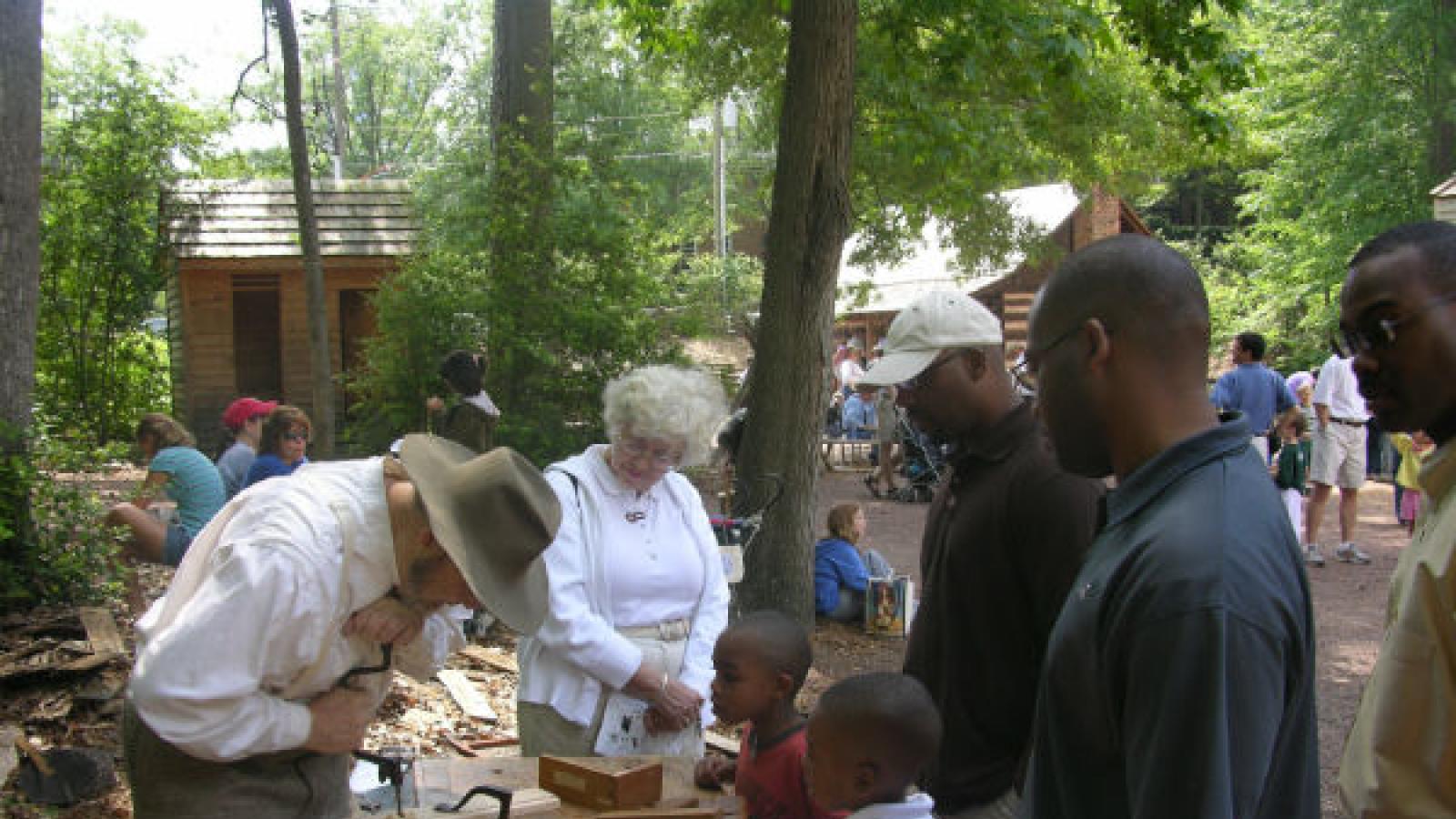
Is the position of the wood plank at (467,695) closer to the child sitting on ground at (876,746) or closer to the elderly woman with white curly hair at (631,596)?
the elderly woman with white curly hair at (631,596)

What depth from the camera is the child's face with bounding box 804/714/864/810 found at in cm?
276

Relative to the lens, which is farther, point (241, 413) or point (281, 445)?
point (241, 413)

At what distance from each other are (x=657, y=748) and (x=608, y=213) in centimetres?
791

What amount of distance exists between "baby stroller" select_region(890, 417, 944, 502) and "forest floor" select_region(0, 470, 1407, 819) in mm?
4364

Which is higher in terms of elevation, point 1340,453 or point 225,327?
point 225,327

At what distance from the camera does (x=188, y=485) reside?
7.34 meters

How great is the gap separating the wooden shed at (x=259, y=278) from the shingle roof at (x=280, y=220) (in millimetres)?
14

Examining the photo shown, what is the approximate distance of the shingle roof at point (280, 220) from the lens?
1714cm

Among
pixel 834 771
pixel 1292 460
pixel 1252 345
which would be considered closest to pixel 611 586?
pixel 834 771

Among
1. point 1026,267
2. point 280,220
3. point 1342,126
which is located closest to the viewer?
point 280,220

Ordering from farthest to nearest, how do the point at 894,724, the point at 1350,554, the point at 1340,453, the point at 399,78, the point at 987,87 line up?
1. the point at 399,78
2. the point at 987,87
3. the point at 1340,453
4. the point at 1350,554
5. the point at 894,724

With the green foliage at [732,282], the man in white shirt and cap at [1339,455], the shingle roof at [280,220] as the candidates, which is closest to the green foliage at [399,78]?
the green foliage at [732,282]

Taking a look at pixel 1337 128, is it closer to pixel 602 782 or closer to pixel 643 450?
pixel 643 450

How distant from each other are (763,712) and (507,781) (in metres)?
0.74
